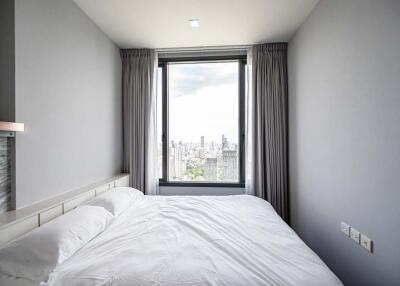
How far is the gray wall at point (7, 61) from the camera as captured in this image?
1.47 meters

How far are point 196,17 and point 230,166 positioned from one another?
205 cm

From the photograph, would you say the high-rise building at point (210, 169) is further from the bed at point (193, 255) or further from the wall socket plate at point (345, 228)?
the wall socket plate at point (345, 228)

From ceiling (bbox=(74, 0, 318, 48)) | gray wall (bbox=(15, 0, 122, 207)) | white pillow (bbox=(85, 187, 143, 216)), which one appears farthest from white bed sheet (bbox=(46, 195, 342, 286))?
ceiling (bbox=(74, 0, 318, 48))

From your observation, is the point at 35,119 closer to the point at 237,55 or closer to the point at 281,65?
the point at 237,55

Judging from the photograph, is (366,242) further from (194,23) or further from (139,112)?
(139,112)

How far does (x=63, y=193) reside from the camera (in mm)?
1949

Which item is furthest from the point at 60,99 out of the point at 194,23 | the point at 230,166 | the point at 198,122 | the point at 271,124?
the point at 271,124

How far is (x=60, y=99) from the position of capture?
192cm

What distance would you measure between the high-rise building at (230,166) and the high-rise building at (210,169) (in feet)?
0.41

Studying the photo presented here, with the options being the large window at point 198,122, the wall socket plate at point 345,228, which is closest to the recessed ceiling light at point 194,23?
the large window at point 198,122

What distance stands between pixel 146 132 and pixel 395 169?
273cm

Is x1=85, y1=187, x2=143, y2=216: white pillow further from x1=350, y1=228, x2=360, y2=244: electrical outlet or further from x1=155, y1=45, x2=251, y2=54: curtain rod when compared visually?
x1=155, y1=45, x2=251, y2=54: curtain rod

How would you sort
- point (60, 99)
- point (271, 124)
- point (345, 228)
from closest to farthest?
1. point (345, 228)
2. point (60, 99)
3. point (271, 124)

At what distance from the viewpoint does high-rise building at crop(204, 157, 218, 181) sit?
10.9ft
